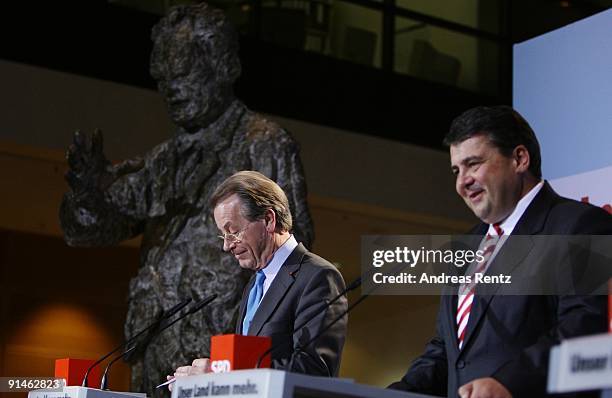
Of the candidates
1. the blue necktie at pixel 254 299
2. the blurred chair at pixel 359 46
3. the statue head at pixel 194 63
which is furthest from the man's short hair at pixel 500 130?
the blurred chair at pixel 359 46

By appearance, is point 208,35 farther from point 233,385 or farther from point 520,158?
point 233,385

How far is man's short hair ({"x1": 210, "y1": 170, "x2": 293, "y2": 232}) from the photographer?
11.9 feet

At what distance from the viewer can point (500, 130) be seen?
305 centimetres

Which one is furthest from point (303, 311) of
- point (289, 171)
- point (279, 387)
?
point (289, 171)

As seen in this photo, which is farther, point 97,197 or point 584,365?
point 97,197

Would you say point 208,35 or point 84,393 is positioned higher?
point 208,35

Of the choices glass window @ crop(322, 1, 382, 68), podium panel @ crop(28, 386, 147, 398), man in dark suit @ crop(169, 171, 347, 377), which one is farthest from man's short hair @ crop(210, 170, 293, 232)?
glass window @ crop(322, 1, 382, 68)

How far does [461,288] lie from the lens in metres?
3.06

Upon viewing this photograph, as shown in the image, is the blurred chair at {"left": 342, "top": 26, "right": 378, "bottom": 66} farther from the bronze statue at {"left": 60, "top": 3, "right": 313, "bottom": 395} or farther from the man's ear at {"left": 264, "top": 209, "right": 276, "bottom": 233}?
the man's ear at {"left": 264, "top": 209, "right": 276, "bottom": 233}

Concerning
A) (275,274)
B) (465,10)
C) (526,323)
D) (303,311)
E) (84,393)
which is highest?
(465,10)

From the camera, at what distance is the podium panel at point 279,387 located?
8.14 feet

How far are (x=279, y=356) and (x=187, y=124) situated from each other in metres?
2.16

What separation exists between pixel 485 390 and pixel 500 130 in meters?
0.73

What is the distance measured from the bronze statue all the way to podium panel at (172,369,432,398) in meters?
2.48
